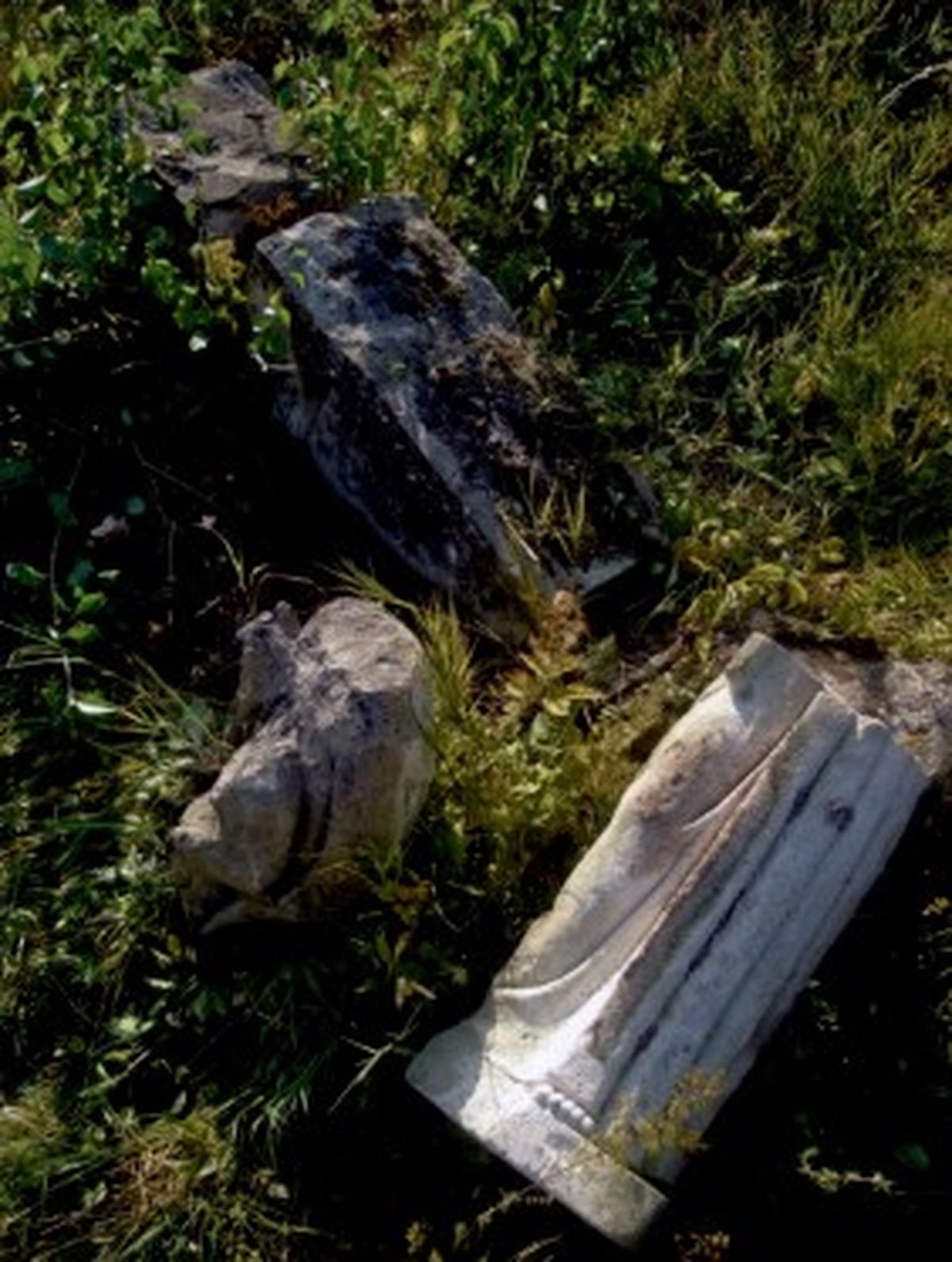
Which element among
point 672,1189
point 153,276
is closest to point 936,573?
point 672,1189

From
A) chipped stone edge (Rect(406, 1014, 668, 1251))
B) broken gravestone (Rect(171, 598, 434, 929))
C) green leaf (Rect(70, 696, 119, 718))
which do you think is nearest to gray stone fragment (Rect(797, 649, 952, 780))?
broken gravestone (Rect(171, 598, 434, 929))

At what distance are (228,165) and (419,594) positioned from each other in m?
1.37

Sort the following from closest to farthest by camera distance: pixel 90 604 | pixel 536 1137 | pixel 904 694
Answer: pixel 536 1137 < pixel 904 694 < pixel 90 604

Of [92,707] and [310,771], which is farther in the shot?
[92,707]

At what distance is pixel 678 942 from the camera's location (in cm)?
273

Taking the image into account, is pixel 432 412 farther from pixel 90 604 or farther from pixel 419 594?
pixel 90 604

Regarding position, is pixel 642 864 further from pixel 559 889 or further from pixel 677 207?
pixel 677 207

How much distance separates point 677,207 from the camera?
172 inches

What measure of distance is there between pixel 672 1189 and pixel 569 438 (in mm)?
1669

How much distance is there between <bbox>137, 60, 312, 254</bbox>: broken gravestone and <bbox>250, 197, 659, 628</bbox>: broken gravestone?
1.03 feet

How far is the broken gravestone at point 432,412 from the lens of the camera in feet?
11.4

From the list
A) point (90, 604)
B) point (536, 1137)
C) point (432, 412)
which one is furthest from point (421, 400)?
point (536, 1137)

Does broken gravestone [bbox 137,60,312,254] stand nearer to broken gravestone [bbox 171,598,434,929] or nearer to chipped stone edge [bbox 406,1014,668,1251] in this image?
broken gravestone [bbox 171,598,434,929]

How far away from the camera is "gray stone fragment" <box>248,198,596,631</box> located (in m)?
3.46
